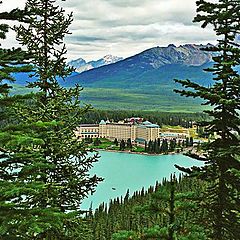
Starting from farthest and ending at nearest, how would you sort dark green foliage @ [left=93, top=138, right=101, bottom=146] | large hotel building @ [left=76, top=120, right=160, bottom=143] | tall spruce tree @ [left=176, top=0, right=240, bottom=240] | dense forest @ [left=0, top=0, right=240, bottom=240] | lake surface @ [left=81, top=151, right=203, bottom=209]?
large hotel building @ [left=76, top=120, right=160, bottom=143]
dark green foliage @ [left=93, top=138, right=101, bottom=146]
lake surface @ [left=81, top=151, right=203, bottom=209]
tall spruce tree @ [left=176, top=0, right=240, bottom=240]
dense forest @ [left=0, top=0, right=240, bottom=240]

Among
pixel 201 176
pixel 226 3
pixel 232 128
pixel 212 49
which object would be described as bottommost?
pixel 201 176

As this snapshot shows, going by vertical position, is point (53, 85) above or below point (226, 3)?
below

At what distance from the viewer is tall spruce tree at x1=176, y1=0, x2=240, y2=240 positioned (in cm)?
465

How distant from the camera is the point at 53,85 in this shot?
19.7 ft

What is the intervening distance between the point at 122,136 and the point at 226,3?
242ft

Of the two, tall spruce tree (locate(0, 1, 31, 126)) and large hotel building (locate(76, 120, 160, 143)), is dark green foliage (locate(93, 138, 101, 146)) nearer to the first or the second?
large hotel building (locate(76, 120, 160, 143))

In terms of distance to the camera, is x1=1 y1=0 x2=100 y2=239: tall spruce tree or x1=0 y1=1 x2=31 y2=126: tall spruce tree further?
x1=1 y1=0 x2=100 y2=239: tall spruce tree

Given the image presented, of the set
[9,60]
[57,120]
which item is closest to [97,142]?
[57,120]

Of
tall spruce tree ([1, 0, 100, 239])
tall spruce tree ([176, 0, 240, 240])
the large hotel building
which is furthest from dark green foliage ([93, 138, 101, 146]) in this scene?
tall spruce tree ([176, 0, 240, 240])

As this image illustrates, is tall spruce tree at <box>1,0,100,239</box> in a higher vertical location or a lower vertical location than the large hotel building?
higher

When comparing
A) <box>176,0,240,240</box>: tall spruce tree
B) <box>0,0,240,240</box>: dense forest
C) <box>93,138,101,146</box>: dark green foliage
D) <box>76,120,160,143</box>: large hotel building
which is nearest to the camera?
<box>0,0,240,240</box>: dense forest

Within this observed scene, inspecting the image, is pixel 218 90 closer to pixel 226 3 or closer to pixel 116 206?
pixel 226 3

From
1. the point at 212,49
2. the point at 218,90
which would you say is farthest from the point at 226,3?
the point at 218,90

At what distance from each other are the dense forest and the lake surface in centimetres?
2267
